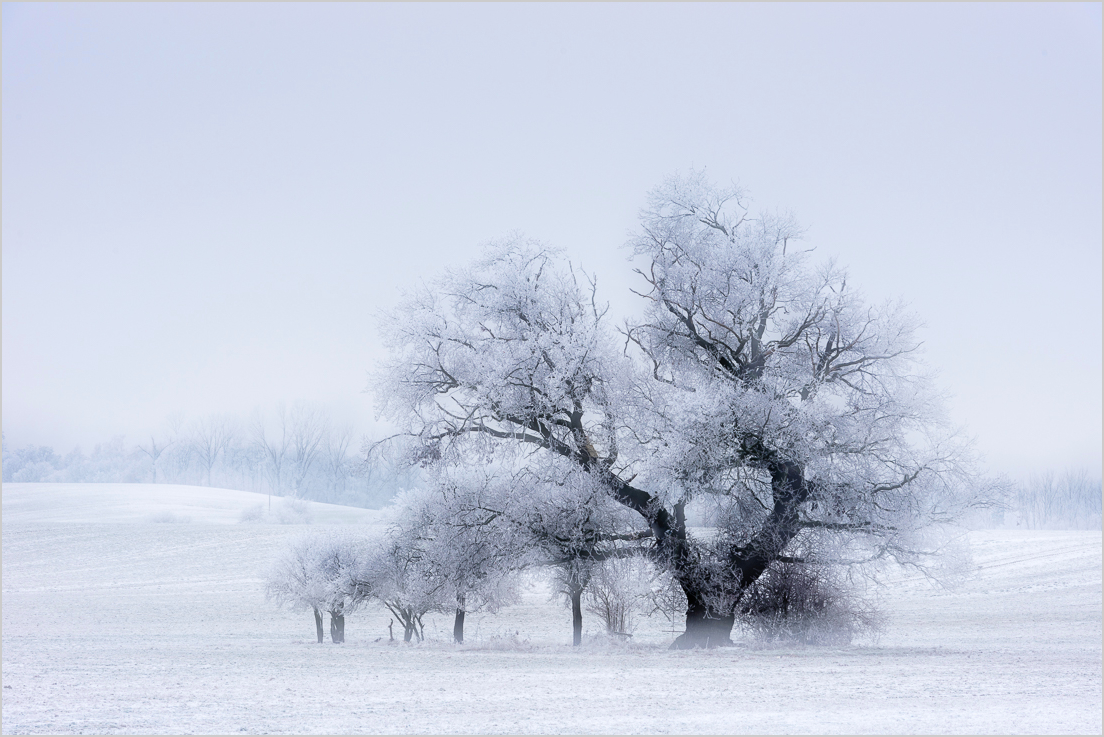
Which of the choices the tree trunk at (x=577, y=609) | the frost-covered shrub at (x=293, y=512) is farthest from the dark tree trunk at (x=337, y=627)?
the frost-covered shrub at (x=293, y=512)

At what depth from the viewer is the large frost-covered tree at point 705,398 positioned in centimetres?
1758

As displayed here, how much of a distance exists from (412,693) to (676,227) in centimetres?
1214

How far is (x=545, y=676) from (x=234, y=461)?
326 ft

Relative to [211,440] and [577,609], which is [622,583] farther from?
[211,440]

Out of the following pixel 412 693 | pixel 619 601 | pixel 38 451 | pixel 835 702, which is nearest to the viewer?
pixel 835 702

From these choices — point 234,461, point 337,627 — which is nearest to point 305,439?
point 234,461

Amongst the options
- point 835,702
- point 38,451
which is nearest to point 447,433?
point 835,702

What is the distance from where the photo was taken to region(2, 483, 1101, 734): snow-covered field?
27.9ft

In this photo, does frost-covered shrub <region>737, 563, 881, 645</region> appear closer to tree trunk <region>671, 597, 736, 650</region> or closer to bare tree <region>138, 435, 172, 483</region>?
tree trunk <region>671, 597, 736, 650</region>

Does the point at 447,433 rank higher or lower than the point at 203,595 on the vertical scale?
higher

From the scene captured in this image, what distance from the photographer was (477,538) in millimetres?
19016

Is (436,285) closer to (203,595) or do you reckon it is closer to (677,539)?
(677,539)

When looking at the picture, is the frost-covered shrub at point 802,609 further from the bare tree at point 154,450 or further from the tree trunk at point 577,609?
the bare tree at point 154,450

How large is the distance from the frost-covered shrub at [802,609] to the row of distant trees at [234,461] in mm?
70735
